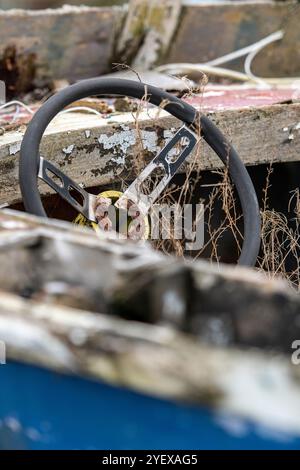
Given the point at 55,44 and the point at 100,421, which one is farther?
the point at 55,44

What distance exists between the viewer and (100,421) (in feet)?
5.37

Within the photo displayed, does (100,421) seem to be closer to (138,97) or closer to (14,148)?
(138,97)

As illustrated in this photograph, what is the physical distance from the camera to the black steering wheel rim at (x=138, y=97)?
258cm

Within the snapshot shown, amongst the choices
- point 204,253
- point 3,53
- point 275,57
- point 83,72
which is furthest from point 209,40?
point 204,253

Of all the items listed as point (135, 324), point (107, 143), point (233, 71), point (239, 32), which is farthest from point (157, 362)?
point (239, 32)

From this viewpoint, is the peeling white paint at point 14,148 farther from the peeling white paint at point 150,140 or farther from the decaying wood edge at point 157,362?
the decaying wood edge at point 157,362

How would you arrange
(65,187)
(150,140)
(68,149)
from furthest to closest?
(150,140)
(68,149)
(65,187)

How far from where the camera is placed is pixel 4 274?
1.77 meters

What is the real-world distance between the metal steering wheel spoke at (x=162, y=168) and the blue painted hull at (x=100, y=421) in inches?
46.3

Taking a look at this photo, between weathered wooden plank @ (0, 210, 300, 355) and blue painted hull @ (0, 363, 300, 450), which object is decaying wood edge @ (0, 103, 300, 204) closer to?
weathered wooden plank @ (0, 210, 300, 355)

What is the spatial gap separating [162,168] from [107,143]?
0.79m

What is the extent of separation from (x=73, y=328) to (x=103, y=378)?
95 millimetres

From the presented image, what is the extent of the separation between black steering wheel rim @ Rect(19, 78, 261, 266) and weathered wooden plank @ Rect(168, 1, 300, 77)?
357 centimetres
